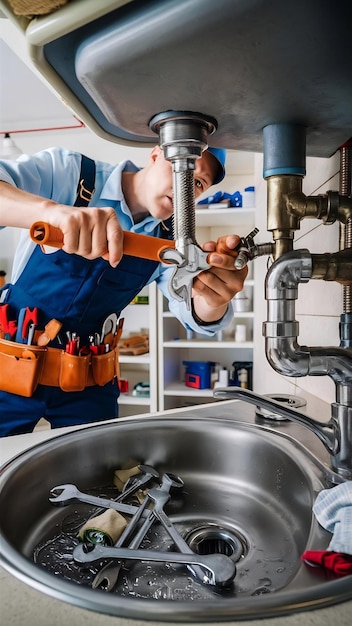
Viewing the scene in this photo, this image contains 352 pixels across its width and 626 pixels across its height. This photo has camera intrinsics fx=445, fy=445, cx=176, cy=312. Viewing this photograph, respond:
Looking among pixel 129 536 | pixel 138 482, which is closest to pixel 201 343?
pixel 138 482

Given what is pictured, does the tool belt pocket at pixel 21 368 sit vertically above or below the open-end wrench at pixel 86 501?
above

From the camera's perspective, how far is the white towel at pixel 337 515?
32 centimetres

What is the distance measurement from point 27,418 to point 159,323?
4.25 feet

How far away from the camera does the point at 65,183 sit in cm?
94

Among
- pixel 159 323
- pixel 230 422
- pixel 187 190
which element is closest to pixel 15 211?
pixel 187 190

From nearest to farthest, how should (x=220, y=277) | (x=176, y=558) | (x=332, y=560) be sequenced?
1. (x=332, y=560)
2. (x=176, y=558)
3. (x=220, y=277)

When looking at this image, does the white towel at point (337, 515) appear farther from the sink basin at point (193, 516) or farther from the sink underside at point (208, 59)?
the sink underside at point (208, 59)

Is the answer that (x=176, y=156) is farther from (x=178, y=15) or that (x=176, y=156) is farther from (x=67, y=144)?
(x=67, y=144)

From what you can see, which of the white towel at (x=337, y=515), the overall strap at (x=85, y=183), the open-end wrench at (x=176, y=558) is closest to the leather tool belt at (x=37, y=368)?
the overall strap at (x=85, y=183)

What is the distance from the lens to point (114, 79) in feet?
1.19

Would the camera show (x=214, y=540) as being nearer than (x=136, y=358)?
Yes

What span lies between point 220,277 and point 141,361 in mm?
1654

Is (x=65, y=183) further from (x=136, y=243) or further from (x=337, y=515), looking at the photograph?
(x=337, y=515)

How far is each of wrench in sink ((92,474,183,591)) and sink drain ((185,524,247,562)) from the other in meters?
0.06
